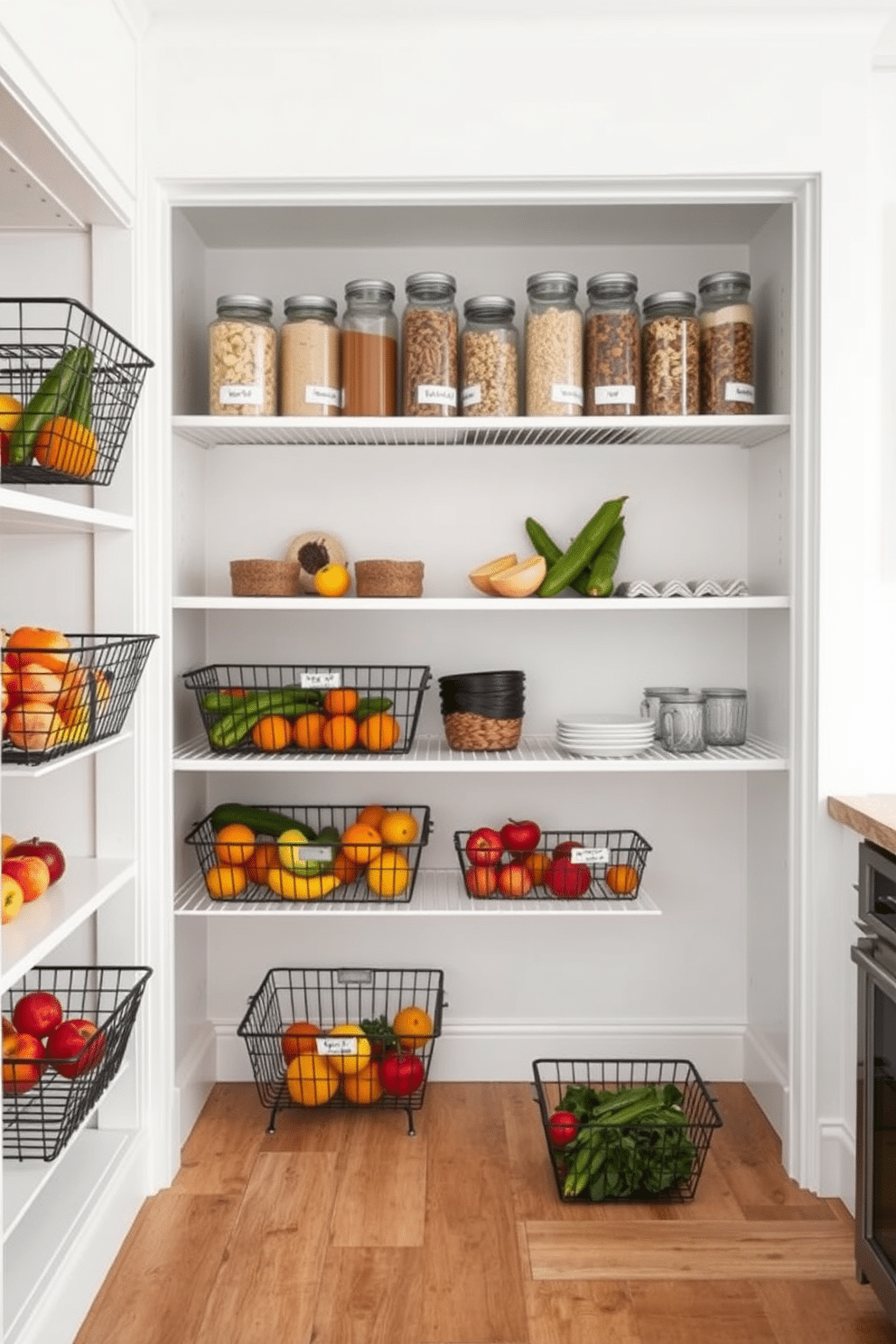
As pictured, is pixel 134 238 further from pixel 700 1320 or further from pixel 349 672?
pixel 700 1320

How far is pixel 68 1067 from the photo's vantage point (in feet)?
6.50

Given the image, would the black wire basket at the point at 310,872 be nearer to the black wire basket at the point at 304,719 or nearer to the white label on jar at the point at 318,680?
the black wire basket at the point at 304,719

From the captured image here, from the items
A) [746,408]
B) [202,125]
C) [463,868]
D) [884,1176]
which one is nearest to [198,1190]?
[463,868]

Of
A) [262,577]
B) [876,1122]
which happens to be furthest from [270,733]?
[876,1122]

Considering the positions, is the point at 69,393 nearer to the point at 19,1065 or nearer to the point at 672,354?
the point at 19,1065

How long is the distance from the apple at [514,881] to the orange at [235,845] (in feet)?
1.87

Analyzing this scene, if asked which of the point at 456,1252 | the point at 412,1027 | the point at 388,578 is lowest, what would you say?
the point at 456,1252

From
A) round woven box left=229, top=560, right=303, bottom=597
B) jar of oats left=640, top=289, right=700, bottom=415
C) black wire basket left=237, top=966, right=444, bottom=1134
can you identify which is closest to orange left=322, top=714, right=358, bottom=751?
round woven box left=229, top=560, right=303, bottom=597

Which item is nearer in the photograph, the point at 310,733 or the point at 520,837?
the point at 310,733

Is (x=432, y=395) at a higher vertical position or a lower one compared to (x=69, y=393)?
higher

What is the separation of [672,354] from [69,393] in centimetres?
130

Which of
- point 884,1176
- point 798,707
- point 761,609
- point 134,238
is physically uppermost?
point 134,238

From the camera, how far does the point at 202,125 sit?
7.85 ft

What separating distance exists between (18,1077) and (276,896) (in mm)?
843
